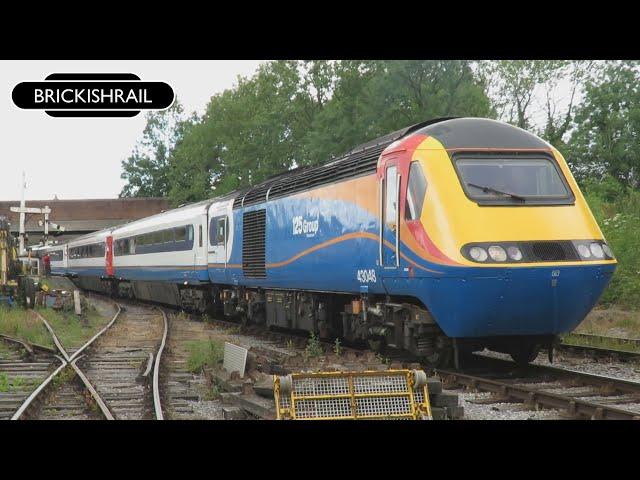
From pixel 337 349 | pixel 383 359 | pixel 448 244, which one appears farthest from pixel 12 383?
Answer: pixel 448 244

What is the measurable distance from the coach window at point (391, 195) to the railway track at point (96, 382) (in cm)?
351

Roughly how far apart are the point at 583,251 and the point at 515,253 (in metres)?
0.88

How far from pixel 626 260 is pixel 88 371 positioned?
453 inches

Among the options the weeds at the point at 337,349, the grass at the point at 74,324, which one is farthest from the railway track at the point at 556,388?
the grass at the point at 74,324

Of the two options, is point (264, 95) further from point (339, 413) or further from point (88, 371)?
point (339, 413)

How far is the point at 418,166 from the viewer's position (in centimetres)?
994

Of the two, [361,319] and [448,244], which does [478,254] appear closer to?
[448,244]

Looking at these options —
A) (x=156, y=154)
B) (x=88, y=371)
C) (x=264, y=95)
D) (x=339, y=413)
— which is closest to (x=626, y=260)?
(x=88, y=371)

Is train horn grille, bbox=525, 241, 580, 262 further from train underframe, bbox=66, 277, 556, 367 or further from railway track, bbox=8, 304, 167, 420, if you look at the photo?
railway track, bbox=8, 304, 167, 420

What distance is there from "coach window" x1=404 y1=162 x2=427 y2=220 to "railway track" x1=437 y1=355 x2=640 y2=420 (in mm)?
2025

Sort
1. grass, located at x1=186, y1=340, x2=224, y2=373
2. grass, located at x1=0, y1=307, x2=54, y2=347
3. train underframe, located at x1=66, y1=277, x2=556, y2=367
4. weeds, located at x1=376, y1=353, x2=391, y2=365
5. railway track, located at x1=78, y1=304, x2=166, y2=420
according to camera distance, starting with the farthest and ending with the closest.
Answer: grass, located at x1=0, y1=307, x2=54, y2=347, grass, located at x1=186, y1=340, x2=224, y2=373, weeds, located at x1=376, y1=353, x2=391, y2=365, train underframe, located at x1=66, y1=277, x2=556, y2=367, railway track, located at x1=78, y1=304, x2=166, y2=420

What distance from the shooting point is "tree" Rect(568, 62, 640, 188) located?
23.2m

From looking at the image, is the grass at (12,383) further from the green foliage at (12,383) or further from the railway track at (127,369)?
the railway track at (127,369)

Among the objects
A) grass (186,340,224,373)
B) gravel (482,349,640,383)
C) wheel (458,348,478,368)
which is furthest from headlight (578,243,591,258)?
grass (186,340,224,373)
